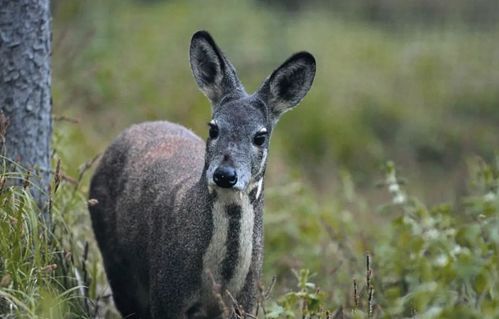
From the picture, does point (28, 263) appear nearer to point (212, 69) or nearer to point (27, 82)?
point (27, 82)

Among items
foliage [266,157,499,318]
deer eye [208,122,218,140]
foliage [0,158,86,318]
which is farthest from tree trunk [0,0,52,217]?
foliage [266,157,499,318]

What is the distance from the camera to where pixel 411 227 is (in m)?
6.52

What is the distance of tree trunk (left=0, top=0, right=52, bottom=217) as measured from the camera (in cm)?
606

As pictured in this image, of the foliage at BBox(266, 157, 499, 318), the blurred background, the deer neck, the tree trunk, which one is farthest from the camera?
the blurred background

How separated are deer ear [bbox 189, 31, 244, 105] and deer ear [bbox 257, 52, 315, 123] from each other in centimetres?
16

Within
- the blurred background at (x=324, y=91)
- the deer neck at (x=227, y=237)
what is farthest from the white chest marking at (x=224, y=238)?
the blurred background at (x=324, y=91)

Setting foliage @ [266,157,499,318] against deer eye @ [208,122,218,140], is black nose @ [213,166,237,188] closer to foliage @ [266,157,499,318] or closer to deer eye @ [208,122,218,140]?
deer eye @ [208,122,218,140]

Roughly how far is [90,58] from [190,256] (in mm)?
5823

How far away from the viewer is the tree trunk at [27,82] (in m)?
6.06

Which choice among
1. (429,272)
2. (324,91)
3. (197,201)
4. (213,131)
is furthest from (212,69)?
(324,91)

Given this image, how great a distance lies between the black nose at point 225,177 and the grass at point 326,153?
0.65m

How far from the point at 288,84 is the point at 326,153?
6.71m

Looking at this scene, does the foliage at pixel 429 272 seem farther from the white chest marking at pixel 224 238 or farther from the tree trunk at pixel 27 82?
the tree trunk at pixel 27 82

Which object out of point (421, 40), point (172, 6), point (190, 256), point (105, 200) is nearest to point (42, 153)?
point (105, 200)
